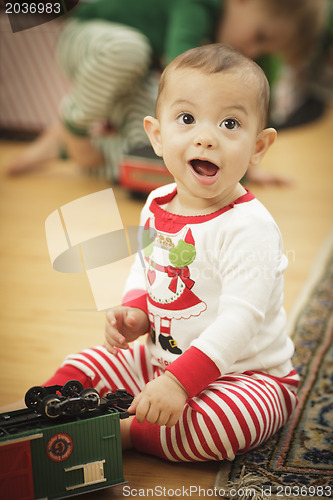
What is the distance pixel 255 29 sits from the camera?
5.12 feet

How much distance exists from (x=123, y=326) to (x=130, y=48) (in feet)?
3.81

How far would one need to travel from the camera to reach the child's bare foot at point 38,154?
1997 millimetres

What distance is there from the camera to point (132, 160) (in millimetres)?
1709

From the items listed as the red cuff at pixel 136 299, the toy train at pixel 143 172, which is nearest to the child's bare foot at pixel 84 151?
the toy train at pixel 143 172

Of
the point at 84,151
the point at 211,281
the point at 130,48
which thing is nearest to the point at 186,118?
the point at 211,281

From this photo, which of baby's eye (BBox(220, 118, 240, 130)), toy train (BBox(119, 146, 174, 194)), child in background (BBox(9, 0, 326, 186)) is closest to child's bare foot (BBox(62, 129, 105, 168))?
child in background (BBox(9, 0, 326, 186))

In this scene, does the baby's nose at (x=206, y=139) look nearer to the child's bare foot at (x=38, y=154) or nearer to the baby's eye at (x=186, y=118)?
the baby's eye at (x=186, y=118)

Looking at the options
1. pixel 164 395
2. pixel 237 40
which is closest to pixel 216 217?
pixel 164 395

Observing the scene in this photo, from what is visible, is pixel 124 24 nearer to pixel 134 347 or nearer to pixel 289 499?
pixel 134 347

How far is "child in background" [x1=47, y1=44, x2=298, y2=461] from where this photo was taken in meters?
0.67

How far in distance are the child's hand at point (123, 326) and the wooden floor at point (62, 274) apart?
5 cm

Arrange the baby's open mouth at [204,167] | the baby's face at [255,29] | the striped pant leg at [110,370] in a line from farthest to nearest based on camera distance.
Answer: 1. the baby's face at [255,29]
2. the striped pant leg at [110,370]
3. the baby's open mouth at [204,167]

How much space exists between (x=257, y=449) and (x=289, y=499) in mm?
97

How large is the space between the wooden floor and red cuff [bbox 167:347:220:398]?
11 cm
